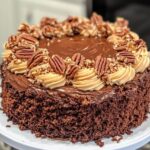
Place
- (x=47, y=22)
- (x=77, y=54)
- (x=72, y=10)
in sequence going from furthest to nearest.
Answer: (x=72, y=10) < (x=47, y=22) < (x=77, y=54)

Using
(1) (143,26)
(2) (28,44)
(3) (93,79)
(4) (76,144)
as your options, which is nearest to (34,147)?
(4) (76,144)

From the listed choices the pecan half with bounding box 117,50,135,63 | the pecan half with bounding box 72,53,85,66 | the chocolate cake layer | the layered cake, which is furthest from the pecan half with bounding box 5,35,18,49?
the pecan half with bounding box 117,50,135,63

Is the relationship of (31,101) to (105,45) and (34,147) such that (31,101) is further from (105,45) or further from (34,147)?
(105,45)

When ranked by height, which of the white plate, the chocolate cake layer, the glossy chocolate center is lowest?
the white plate

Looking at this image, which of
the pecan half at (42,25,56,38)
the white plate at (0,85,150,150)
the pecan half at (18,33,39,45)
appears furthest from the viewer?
the pecan half at (42,25,56,38)

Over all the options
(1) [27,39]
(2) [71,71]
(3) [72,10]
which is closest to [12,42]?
(1) [27,39]

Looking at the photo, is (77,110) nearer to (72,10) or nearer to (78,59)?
(78,59)

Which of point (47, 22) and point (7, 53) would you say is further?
point (47, 22)

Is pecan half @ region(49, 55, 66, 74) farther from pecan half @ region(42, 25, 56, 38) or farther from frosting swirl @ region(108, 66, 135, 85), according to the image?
pecan half @ region(42, 25, 56, 38)
